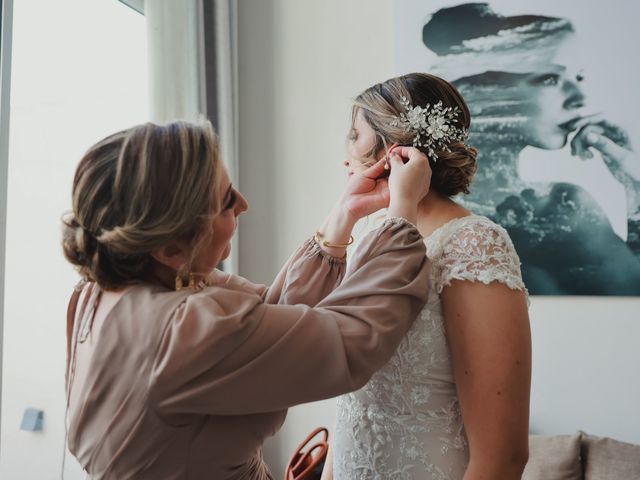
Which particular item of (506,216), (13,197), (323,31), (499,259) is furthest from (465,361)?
(323,31)

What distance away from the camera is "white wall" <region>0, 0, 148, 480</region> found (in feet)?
7.24

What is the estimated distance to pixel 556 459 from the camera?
208cm

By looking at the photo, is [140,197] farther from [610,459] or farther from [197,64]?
[610,459]

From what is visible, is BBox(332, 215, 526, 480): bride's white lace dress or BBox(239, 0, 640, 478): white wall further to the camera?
BBox(239, 0, 640, 478): white wall

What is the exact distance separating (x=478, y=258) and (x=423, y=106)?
388 mm

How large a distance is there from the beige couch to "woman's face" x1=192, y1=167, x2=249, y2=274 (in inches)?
63.3

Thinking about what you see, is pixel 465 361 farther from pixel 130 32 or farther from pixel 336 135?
pixel 130 32

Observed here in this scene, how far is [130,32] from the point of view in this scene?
2.50m

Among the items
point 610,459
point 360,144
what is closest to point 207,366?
point 360,144

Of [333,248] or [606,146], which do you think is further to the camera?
[606,146]

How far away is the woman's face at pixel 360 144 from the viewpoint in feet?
4.48

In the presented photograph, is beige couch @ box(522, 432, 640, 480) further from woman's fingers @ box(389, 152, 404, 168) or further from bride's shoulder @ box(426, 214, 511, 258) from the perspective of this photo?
woman's fingers @ box(389, 152, 404, 168)

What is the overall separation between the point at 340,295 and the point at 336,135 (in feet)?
5.84

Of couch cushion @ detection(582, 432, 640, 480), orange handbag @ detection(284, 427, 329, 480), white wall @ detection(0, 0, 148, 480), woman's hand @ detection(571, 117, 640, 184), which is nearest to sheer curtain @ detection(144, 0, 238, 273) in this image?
white wall @ detection(0, 0, 148, 480)
